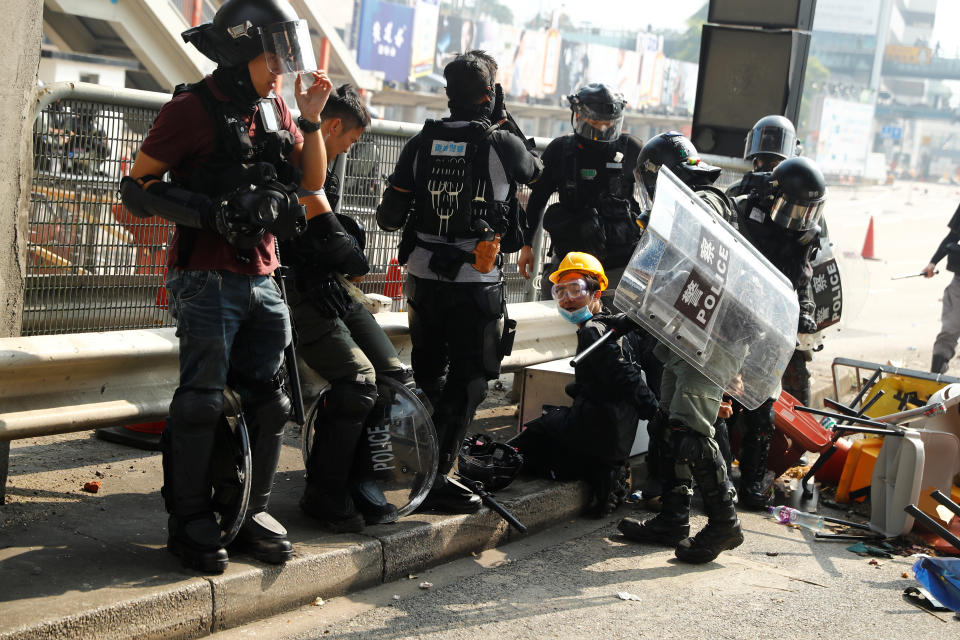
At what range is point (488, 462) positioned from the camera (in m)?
5.26

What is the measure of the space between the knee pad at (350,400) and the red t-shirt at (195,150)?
26.2 inches

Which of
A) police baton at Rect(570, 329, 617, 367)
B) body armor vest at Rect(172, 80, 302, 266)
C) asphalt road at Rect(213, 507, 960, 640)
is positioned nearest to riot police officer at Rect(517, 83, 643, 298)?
police baton at Rect(570, 329, 617, 367)

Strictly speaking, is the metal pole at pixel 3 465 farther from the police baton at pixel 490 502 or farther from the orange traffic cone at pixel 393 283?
the orange traffic cone at pixel 393 283

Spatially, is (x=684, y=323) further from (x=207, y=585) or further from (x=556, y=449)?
(x=207, y=585)

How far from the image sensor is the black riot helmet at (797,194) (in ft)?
19.5

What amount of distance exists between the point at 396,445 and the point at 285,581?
860 millimetres

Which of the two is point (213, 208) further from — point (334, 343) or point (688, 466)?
point (688, 466)

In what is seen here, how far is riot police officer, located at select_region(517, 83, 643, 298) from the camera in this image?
648 cm

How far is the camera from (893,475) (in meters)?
5.54

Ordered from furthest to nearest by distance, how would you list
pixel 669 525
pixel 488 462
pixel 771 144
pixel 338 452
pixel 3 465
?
pixel 771 144 < pixel 488 462 < pixel 669 525 < pixel 338 452 < pixel 3 465

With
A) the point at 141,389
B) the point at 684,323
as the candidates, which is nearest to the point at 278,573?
the point at 141,389

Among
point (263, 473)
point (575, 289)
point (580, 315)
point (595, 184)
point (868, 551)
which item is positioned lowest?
point (868, 551)

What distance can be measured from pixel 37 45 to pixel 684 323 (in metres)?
2.77

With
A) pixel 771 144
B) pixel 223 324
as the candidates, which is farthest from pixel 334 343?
pixel 771 144
